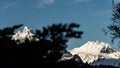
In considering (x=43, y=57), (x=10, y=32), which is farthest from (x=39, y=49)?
(x=10, y=32)

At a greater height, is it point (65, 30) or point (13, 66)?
Answer: point (65, 30)

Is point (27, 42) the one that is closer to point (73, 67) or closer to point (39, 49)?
point (39, 49)

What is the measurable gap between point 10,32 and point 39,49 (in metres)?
1.14

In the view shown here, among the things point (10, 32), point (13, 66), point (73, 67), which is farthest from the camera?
point (10, 32)

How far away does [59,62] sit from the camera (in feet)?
24.8

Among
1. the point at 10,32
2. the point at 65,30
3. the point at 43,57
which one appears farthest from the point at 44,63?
the point at 10,32

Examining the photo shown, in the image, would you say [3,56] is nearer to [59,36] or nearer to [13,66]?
[13,66]

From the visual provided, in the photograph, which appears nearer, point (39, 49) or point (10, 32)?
point (39, 49)

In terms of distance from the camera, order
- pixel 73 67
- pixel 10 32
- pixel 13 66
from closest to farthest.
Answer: pixel 13 66
pixel 73 67
pixel 10 32

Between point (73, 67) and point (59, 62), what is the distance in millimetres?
260

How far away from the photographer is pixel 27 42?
761 centimetres

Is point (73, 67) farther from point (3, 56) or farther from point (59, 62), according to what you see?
point (3, 56)

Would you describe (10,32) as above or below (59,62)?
above

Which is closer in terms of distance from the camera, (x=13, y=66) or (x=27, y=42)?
(x=13, y=66)
